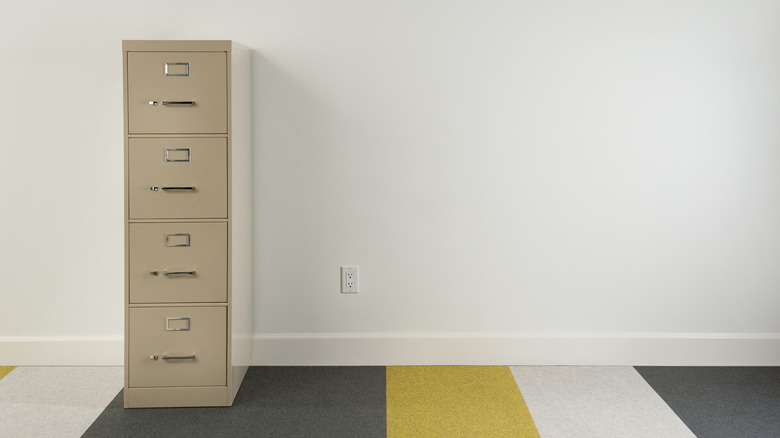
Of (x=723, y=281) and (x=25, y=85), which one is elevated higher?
(x=25, y=85)

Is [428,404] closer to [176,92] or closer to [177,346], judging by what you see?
[177,346]

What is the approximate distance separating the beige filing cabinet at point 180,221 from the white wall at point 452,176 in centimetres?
39

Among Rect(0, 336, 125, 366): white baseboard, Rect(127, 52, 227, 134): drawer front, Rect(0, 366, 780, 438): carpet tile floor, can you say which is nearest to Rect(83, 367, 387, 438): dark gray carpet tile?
Rect(0, 366, 780, 438): carpet tile floor

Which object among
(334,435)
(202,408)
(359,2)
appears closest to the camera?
(334,435)

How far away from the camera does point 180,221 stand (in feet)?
6.92

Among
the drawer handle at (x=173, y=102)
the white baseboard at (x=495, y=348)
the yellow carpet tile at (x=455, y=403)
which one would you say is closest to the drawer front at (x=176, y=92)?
the drawer handle at (x=173, y=102)

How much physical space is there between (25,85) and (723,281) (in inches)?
118

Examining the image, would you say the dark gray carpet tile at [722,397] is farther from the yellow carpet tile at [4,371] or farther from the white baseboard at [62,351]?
the yellow carpet tile at [4,371]

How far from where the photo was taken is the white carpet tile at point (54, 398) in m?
1.98

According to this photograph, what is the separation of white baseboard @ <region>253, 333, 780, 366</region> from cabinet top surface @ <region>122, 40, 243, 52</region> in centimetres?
119

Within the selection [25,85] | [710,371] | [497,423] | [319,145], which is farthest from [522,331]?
[25,85]

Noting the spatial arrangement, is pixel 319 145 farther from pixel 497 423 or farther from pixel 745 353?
pixel 745 353


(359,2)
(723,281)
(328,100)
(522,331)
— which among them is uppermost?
(359,2)

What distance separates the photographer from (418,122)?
8.13ft
